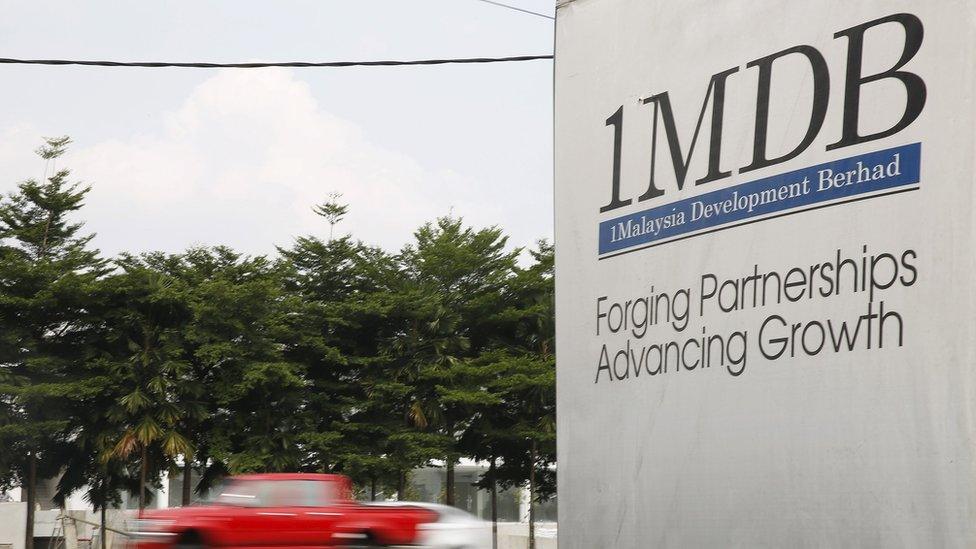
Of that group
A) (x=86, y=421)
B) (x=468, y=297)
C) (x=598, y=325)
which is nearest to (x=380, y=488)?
(x=468, y=297)

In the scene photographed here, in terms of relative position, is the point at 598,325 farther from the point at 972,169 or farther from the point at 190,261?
the point at 190,261

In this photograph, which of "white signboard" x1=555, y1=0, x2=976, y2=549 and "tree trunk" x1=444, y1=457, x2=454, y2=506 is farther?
"tree trunk" x1=444, y1=457, x2=454, y2=506

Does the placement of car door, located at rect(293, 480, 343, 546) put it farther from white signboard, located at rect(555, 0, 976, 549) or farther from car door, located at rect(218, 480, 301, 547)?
white signboard, located at rect(555, 0, 976, 549)

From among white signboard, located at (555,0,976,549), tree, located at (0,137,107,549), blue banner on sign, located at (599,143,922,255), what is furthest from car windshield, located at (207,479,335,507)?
tree, located at (0,137,107,549)

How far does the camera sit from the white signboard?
3.03 m

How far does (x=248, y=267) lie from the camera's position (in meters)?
41.2

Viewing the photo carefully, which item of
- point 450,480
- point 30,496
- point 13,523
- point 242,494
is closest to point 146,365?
point 30,496

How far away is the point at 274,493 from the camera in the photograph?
12.1 metres

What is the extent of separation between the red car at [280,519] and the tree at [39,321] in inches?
986

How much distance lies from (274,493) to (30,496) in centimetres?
2765

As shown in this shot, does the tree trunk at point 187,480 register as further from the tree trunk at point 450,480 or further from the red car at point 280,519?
the red car at point 280,519

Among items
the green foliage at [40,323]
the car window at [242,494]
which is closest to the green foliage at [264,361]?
the green foliage at [40,323]

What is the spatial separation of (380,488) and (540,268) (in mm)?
9772

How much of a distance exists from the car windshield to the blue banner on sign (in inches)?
348
